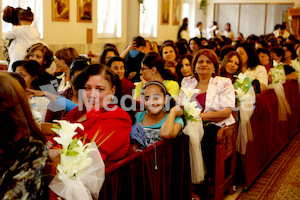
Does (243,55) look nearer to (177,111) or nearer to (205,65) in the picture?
(205,65)

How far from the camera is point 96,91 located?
Result: 2.72m

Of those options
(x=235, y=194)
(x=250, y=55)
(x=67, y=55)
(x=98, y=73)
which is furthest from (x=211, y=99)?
(x=250, y=55)

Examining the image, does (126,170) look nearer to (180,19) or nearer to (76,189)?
(76,189)

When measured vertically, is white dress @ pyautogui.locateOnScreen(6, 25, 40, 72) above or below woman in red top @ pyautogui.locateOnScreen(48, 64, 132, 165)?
above

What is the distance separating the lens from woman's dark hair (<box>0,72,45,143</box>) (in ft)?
5.50

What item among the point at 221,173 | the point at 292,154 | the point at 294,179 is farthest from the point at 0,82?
the point at 292,154

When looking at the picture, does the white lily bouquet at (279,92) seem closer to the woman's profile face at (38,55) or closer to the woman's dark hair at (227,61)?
the woman's dark hair at (227,61)

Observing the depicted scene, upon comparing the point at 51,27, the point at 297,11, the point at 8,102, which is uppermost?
the point at 297,11

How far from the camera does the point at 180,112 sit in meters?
3.44

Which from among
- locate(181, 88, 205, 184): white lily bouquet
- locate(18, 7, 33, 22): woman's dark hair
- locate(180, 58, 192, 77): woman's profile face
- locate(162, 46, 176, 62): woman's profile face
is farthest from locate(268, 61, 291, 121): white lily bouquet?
locate(18, 7, 33, 22): woman's dark hair

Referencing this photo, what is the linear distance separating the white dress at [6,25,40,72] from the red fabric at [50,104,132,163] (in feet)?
13.2

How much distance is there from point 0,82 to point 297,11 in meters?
16.6

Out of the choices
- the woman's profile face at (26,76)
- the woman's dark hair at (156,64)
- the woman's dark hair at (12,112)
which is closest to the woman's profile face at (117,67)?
the woman's dark hair at (156,64)

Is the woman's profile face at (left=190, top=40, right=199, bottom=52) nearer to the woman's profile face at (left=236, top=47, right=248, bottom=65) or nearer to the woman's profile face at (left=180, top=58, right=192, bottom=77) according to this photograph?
the woman's profile face at (left=236, top=47, right=248, bottom=65)
